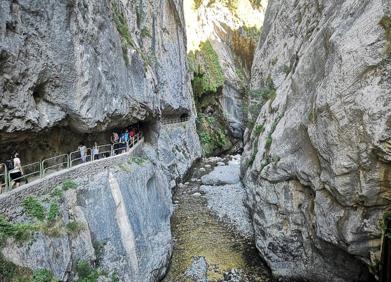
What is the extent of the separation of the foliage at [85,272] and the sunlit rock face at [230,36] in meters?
36.4

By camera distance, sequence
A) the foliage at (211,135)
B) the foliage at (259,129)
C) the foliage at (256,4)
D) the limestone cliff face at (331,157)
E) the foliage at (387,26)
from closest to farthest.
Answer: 1. the foliage at (387,26)
2. the limestone cliff face at (331,157)
3. the foliage at (259,129)
4. the foliage at (211,135)
5. the foliage at (256,4)

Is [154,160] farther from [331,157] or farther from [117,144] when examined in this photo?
[331,157]

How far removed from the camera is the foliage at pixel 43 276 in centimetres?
882

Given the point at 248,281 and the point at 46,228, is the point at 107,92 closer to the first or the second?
the point at 46,228

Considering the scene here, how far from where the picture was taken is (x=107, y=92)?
52.2ft

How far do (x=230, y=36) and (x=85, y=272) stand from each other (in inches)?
1807

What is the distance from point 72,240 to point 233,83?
39.4 metres

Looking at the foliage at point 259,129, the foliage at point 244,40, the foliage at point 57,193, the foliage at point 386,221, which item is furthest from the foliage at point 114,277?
the foliage at point 244,40

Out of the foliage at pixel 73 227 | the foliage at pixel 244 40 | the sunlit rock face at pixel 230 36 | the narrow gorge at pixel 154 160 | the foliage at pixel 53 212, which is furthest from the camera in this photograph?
the foliage at pixel 244 40

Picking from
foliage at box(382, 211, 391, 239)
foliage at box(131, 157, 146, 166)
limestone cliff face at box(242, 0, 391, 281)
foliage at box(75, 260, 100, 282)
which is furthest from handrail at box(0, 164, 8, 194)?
foliage at box(382, 211, 391, 239)

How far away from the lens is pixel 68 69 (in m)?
13.2

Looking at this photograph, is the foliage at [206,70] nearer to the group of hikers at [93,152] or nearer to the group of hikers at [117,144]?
the group of hikers at [93,152]

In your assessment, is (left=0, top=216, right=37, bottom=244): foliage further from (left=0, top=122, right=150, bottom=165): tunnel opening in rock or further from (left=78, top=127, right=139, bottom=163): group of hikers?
(left=78, top=127, right=139, bottom=163): group of hikers

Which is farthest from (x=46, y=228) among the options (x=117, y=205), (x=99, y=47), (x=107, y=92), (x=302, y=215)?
(x=302, y=215)
